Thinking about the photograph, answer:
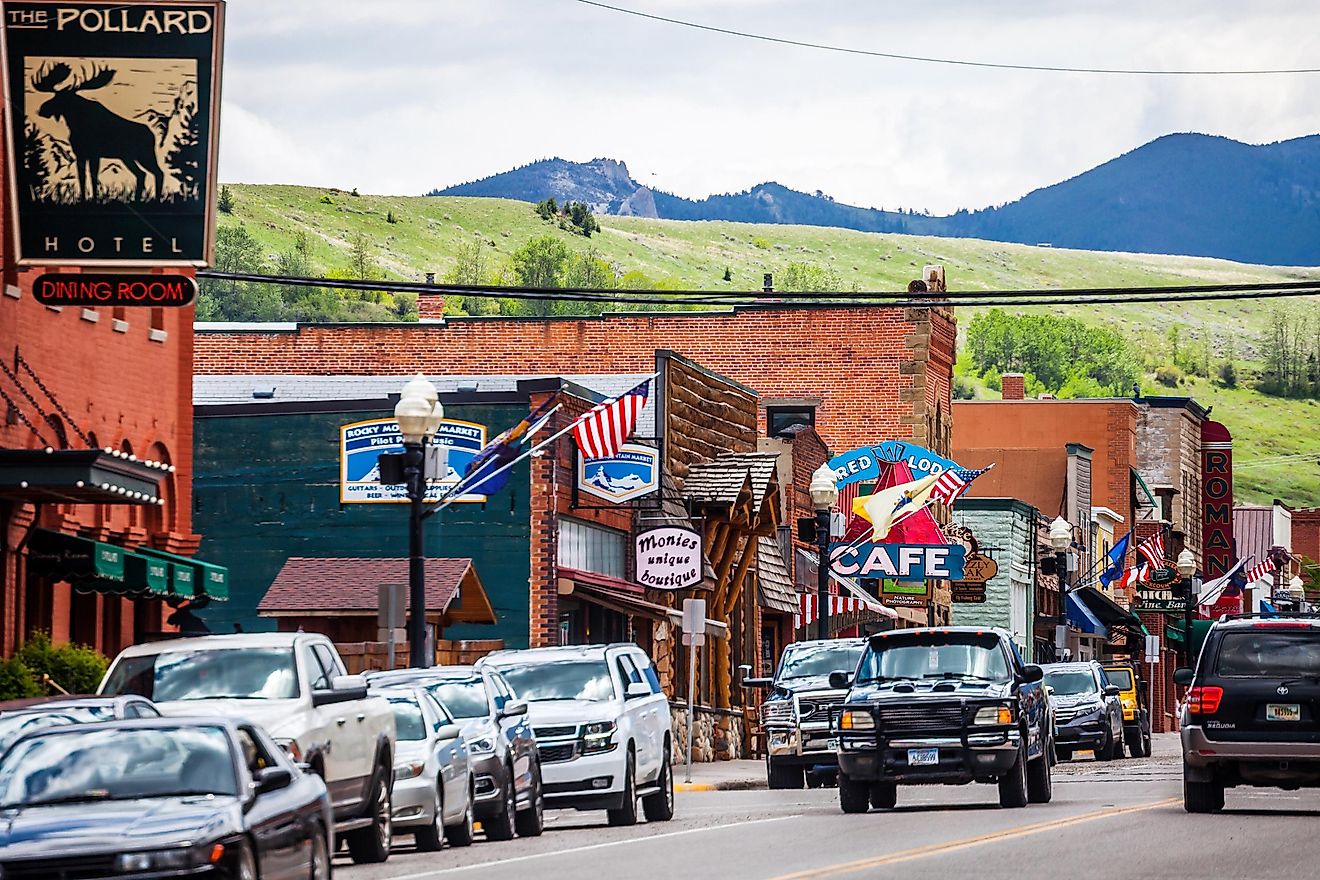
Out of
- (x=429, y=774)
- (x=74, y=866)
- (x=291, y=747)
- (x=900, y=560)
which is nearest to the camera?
(x=74, y=866)

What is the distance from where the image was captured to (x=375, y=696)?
20.2 meters

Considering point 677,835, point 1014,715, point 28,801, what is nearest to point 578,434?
point 1014,715

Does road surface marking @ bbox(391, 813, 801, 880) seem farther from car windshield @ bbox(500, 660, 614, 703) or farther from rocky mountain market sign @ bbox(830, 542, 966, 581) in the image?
rocky mountain market sign @ bbox(830, 542, 966, 581)

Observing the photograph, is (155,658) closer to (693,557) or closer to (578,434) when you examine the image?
(578,434)

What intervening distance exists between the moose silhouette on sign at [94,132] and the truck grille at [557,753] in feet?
25.4

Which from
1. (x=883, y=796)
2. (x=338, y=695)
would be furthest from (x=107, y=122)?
(x=883, y=796)

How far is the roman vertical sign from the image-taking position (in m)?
108

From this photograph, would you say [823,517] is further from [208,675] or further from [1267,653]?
[208,675]

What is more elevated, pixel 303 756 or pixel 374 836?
pixel 303 756

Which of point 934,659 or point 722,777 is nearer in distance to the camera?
point 934,659

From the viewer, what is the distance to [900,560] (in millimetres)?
51688

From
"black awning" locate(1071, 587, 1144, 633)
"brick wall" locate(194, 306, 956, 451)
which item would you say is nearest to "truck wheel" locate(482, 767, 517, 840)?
"brick wall" locate(194, 306, 956, 451)

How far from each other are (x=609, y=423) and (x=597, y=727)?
13.4 metres

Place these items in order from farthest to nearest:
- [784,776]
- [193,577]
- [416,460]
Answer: [784,776] < [193,577] < [416,460]
